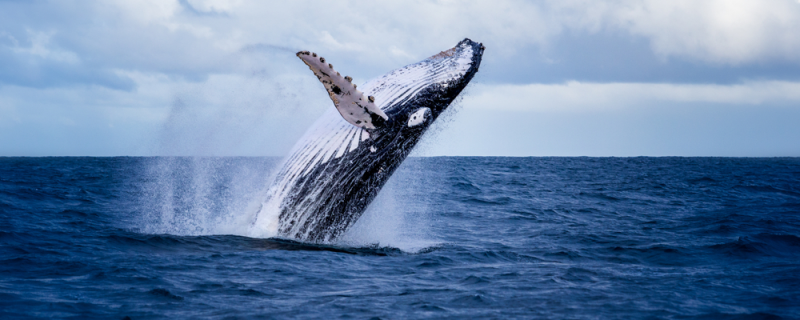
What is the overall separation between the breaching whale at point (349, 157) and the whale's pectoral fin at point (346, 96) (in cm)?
26

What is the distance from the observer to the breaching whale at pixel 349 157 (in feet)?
27.3

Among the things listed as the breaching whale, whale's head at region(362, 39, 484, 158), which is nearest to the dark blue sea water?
the breaching whale

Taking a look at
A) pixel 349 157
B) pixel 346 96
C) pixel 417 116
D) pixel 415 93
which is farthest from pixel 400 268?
pixel 415 93

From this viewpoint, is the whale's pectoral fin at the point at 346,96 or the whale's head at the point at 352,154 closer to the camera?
the whale's pectoral fin at the point at 346,96

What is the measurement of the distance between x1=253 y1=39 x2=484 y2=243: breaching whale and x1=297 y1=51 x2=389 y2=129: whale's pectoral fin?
0.85ft

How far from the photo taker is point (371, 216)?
11.5m

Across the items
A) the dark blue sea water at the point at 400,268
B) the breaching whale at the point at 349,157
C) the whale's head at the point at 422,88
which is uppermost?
the whale's head at the point at 422,88

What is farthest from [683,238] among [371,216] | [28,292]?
[28,292]

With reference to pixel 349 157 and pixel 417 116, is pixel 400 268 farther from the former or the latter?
pixel 417 116

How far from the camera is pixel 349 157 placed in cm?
831

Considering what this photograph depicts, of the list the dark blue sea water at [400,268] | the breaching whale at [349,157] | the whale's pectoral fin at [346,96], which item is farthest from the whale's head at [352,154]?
the dark blue sea water at [400,268]

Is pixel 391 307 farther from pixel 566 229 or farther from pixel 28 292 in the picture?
pixel 566 229

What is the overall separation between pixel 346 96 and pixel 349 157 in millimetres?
1295

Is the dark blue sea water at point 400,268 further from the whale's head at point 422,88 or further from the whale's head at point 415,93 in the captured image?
the whale's head at point 422,88
